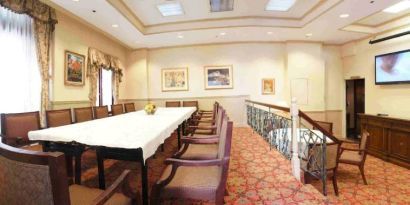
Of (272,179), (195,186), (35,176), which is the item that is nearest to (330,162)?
(272,179)

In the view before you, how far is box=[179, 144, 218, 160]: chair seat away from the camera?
7.13ft

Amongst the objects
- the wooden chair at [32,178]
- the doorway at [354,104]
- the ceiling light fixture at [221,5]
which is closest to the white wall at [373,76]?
the doorway at [354,104]

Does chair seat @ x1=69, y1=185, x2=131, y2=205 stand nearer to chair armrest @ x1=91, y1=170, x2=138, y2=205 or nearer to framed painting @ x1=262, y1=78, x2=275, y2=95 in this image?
chair armrest @ x1=91, y1=170, x2=138, y2=205

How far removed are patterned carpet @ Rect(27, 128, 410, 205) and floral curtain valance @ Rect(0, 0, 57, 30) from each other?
2553 mm

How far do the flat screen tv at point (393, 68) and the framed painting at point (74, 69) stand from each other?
7456 mm

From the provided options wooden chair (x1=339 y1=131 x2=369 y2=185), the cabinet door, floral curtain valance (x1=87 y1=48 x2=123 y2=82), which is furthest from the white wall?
floral curtain valance (x1=87 y1=48 x2=123 y2=82)

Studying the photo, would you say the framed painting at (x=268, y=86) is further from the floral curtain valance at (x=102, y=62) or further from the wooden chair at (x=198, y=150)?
the wooden chair at (x=198, y=150)

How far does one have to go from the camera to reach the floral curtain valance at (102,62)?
527 centimetres

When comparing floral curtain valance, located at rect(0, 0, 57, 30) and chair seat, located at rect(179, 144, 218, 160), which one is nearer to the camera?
chair seat, located at rect(179, 144, 218, 160)

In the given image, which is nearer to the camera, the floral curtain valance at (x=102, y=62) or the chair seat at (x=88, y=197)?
the chair seat at (x=88, y=197)

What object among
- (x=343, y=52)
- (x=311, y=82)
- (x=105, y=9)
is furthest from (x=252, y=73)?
(x=105, y=9)

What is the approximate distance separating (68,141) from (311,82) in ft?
22.0

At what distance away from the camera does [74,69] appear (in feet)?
15.6

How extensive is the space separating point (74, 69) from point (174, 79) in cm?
310
